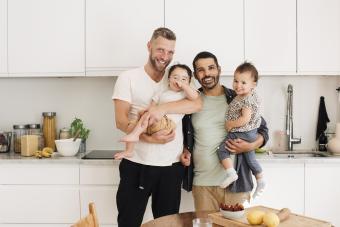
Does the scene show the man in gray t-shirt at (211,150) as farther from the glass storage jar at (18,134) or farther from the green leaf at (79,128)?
the glass storage jar at (18,134)

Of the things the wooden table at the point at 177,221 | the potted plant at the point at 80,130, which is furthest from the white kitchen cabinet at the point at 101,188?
the wooden table at the point at 177,221

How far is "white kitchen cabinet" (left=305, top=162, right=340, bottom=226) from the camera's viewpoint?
321 centimetres

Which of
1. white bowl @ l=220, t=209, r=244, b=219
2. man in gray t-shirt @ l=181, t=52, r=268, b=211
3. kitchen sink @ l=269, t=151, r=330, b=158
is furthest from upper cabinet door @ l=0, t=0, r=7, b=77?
white bowl @ l=220, t=209, r=244, b=219

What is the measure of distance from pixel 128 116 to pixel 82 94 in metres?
1.13

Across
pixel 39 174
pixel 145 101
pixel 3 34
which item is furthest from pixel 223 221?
pixel 3 34

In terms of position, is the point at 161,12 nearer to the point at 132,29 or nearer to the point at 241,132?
the point at 132,29

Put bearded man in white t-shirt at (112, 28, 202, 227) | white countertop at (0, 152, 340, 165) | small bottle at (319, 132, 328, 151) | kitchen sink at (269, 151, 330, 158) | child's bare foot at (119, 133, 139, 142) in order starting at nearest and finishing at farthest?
child's bare foot at (119, 133, 139, 142) < bearded man in white t-shirt at (112, 28, 202, 227) < white countertop at (0, 152, 340, 165) < kitchen sink at (269, 151, 330, 158) < small bottle at (319, 132, 328, 151)

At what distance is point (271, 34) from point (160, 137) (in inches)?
51.6

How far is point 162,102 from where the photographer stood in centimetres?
274

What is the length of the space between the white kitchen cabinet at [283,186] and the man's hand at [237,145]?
1.84 ft

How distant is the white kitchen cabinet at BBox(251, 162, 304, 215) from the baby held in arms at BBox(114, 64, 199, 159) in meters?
0.89

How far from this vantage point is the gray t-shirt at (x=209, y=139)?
274 centimetres

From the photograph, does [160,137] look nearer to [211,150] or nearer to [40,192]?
[211,150]

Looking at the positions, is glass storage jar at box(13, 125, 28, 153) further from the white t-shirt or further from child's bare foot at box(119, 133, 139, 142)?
child's bare foot at box(119, 133, 139, 142)
